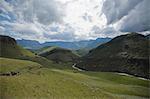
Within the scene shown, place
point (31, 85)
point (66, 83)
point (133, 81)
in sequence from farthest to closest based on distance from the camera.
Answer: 1. point (133, 81)
2. point (66, 83)
3. point (31, 85)

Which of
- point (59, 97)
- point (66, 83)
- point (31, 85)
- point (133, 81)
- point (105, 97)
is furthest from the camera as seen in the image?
point (133, 81)

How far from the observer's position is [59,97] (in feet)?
169

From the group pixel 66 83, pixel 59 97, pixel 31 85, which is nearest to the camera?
pixel 59 97

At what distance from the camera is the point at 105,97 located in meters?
58.9

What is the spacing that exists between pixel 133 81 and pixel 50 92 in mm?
116403

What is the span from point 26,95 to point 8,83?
670 cm

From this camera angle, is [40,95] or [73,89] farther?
[73,89]

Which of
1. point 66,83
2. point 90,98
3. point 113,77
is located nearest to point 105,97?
point 90,98

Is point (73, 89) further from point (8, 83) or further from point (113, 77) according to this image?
point (113, 77)

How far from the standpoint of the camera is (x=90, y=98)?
5472 cm

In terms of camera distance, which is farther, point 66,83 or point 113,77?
point 113,77

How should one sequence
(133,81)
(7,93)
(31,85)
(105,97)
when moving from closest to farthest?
(7,93) → (31,85) → (105,97) → (133,81)

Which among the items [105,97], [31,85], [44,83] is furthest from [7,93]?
[105,97]

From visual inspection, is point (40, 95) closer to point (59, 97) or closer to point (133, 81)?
point (59, 97)
